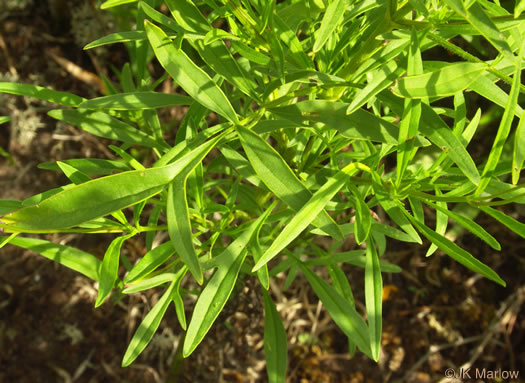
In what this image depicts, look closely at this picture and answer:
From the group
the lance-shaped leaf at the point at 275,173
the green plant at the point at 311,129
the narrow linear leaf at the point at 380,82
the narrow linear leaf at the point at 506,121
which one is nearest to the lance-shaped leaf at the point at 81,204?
the green plant at the point at 311,129

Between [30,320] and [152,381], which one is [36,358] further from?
[152,381]

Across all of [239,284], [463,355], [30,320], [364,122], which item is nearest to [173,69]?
[364,122]

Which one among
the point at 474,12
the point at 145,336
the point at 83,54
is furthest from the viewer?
the point at 83,54

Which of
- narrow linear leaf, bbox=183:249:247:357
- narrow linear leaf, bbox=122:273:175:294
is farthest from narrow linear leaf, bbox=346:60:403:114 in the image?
narrow linear leaf, bbox=122:273:175:294

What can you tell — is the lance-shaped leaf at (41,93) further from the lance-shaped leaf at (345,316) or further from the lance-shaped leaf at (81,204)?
the lance-shaped leaf at (345,316)

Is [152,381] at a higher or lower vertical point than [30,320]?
lower

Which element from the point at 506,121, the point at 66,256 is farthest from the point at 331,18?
the point at 66,256

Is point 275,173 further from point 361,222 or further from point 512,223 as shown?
point 512,223
